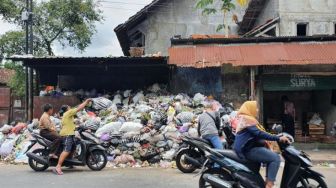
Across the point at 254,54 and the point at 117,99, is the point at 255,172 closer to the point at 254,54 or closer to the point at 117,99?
the point at 254,54

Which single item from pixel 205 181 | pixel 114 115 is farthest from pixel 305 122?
pixel 205 181

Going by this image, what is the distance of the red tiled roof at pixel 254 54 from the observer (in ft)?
44.2

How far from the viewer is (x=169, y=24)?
2162 cm

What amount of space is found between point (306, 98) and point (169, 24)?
7575mm

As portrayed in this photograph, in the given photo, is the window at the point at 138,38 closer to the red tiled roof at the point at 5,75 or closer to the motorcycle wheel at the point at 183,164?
the motorcycle wheel at the point at 183,164

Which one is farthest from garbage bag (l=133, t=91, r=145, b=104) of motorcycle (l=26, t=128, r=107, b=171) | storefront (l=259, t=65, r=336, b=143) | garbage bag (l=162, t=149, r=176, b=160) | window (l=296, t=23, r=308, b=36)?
window (l=296, t=23, r=308, b=36)

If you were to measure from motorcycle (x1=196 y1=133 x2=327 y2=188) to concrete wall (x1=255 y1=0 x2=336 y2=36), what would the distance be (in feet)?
43.9

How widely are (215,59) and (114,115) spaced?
→ 11.4ft

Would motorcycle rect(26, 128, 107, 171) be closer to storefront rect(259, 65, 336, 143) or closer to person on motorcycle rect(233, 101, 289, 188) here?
person on motorcycle rect(233, 101, 289, 188)

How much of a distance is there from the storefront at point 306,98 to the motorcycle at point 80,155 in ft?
20.6

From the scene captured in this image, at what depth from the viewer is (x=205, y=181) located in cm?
695

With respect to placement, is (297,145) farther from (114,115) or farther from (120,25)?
(120,25)

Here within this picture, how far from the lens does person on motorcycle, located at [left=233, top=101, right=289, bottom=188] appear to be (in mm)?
6535

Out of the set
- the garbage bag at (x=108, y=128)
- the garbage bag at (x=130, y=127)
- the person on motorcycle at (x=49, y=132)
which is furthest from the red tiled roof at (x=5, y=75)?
the person on motorcycle at (x=49, y=132)
